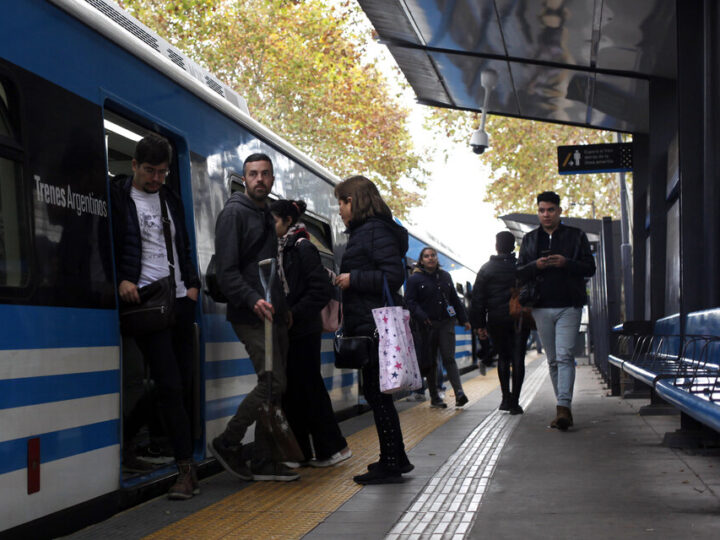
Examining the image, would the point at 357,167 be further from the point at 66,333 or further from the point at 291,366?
the point at 66,333

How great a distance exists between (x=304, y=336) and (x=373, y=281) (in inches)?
36.3

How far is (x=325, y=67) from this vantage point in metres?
29.1

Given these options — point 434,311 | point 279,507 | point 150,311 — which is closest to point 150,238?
point 150,311

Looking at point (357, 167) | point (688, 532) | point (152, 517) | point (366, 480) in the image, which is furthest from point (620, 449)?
point (357, 167)

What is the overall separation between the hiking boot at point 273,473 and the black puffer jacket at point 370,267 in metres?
0.94

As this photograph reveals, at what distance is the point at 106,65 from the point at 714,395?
3.51 m

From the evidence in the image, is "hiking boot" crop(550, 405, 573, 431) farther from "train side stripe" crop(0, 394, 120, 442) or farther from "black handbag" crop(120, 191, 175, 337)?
"train side stripe" crop(0, 394, 120, 442)

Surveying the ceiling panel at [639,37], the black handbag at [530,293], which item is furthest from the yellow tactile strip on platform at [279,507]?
the ceiling panel at [639,37]

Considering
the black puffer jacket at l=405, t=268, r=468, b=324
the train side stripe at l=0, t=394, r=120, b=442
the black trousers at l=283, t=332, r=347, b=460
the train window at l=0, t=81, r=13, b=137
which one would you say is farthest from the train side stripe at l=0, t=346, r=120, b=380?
the black puffer jacket at l=405, t=268, r=468, b=324

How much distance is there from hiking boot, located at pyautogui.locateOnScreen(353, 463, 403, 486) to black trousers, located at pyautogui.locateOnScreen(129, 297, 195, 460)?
1077mm

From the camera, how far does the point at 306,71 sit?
2909 cm

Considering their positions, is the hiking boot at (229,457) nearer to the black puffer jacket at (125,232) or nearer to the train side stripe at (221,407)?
the train side stripe at (221,407)

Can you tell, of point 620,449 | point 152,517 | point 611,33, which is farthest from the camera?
point 611,33

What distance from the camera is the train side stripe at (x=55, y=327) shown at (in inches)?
160
